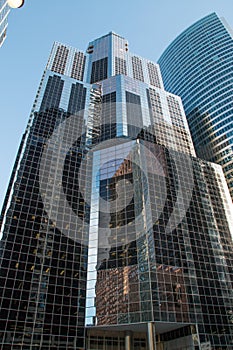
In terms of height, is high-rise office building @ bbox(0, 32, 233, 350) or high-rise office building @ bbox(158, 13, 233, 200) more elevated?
high-rise office building @ bbox(158, 13, 233, 200)

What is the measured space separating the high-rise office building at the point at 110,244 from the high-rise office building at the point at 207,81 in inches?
1425

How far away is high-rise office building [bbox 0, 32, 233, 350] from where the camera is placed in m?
42.9

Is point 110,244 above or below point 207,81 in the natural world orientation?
below

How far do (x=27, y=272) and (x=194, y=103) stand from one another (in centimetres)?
10411

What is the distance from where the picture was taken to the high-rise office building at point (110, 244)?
141ft

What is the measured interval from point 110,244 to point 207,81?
99.4 m

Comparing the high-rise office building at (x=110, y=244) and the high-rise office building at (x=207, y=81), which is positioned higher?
the high-rise office building at (x=207, y=81)

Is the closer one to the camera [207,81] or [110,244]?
[110,244]

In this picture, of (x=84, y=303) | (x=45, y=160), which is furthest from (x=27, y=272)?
(x=45, y=160)

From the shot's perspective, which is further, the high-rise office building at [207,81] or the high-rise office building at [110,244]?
the high-rise office building at [207,81]

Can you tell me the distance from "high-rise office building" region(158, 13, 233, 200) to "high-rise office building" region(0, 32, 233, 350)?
36199mm

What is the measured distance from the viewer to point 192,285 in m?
46.4

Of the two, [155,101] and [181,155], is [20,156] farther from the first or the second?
[155,101]

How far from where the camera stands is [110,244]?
166 feet
